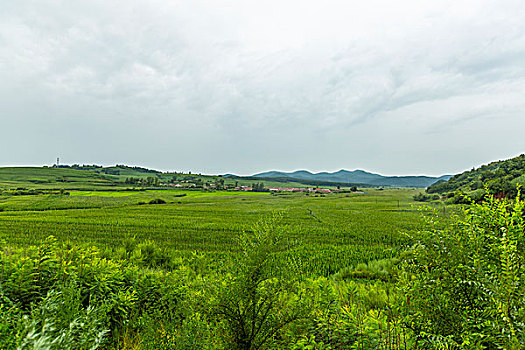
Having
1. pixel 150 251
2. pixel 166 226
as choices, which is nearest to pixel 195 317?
pixel 150 251

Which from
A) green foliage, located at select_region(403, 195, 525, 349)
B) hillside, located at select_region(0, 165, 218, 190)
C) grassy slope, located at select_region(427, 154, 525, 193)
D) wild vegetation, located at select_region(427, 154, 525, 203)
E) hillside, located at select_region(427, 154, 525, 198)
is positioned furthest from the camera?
hillside, located at select_region(0, 165, 218, 190)

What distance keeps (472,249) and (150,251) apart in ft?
31.0

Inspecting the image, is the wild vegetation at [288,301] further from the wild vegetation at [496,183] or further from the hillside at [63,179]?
the hillside at [63,179]

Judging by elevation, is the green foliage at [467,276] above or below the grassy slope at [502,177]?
below

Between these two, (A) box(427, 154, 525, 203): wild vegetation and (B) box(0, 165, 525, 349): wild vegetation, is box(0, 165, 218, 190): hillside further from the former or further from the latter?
(A) box(427, 154, 525, 203): wild vegetation

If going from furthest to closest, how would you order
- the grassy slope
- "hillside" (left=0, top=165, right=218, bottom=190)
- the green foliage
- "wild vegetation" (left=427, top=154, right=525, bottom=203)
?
"hillside" (left=0, top=165, right=218, bottom=190), the grassy slope, "wild vegetation" (left=427, top=154, right=525, bottom=203), the green foliage

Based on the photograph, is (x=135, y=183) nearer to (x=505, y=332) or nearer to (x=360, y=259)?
(x=360, y=259)

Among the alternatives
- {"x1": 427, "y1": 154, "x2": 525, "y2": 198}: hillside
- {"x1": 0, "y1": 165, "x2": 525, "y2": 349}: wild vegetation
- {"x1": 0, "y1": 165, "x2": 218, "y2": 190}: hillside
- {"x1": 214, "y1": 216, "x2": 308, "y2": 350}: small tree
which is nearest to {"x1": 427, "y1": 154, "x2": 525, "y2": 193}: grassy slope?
{"x1": 427, "y1": 154, "x2": 525, "y2": 198}: hillside

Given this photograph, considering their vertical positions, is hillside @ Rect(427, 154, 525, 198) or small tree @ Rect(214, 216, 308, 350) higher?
hillside @ Rect(427, 154, 525, 198)

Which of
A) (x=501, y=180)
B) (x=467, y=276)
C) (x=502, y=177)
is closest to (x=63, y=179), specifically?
(x=467, y=276)

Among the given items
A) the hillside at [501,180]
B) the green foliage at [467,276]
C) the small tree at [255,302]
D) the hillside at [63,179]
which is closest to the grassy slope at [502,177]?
the hillside at [501,180]

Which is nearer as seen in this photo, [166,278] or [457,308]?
[457,308]

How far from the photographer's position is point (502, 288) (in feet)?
5.26

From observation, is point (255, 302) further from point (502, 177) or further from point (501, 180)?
point (502, 177)
